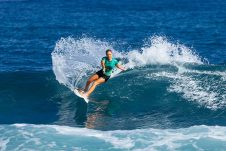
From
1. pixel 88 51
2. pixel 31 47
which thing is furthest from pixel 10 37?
pixel 88 51

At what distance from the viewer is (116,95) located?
870 inches

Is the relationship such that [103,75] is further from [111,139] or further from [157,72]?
[111,139]

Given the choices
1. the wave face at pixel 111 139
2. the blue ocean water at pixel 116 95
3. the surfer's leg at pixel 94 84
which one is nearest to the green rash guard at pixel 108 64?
the surfer's leg at pixel 94 84

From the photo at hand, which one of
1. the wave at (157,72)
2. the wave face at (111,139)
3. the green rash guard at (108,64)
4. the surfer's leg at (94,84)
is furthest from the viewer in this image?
the wave at (157,72)

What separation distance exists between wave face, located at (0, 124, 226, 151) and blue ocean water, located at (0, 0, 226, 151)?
38 millimetres

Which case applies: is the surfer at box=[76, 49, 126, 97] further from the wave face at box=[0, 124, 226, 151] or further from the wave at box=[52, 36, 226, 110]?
the wave face at box=[0, 124, 226, 151]

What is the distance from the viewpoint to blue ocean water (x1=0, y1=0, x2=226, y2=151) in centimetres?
1670

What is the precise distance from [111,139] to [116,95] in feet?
18.5

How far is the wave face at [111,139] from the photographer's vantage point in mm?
15953

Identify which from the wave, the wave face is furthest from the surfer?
the wave face

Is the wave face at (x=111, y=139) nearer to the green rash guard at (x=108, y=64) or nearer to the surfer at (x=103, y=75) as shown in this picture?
the surfer at (x=103, y=75)

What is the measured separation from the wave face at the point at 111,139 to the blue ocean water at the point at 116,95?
0.12ft

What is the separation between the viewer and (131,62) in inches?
1097

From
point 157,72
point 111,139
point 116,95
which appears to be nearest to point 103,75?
point 116,95
